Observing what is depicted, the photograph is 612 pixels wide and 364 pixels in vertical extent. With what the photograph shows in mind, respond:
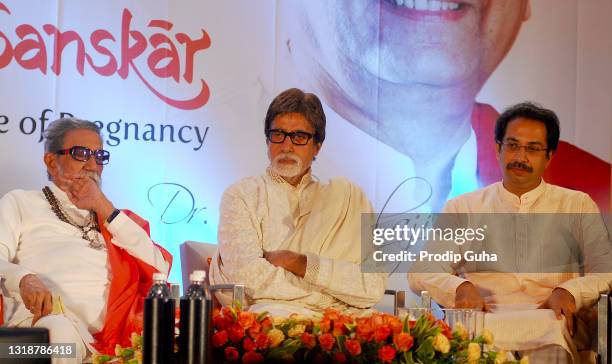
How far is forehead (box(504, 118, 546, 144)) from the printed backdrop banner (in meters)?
0.12

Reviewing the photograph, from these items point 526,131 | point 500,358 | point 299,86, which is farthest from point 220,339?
point 526,131

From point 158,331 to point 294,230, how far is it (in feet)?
9.15

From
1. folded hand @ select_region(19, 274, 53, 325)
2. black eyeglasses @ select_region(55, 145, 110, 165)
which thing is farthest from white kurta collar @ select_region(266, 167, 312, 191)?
folded hand @ select_region(19, 274, 53, 325)

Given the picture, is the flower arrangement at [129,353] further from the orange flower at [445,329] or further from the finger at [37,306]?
the finger at [37,306]

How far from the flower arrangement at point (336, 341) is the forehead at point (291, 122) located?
2.50m

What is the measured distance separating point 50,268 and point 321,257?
140cm

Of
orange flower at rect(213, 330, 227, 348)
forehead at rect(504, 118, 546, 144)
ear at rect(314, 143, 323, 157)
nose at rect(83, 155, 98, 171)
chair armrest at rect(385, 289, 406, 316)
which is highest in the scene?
forehead at rect(504, 118, 546, 144)

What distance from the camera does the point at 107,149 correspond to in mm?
5781

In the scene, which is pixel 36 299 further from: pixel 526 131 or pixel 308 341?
pixel 526 131

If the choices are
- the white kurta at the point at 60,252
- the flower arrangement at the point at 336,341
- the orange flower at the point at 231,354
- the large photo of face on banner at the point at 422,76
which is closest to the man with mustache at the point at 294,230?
the large photo of face on banner at the point at 422,76

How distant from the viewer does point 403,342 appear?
11.0ft

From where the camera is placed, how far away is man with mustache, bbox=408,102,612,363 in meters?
5.88

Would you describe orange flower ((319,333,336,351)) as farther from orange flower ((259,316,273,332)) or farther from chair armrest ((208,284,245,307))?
chair armrest ((208,284,245,307))

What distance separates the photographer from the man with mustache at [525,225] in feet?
19.3
